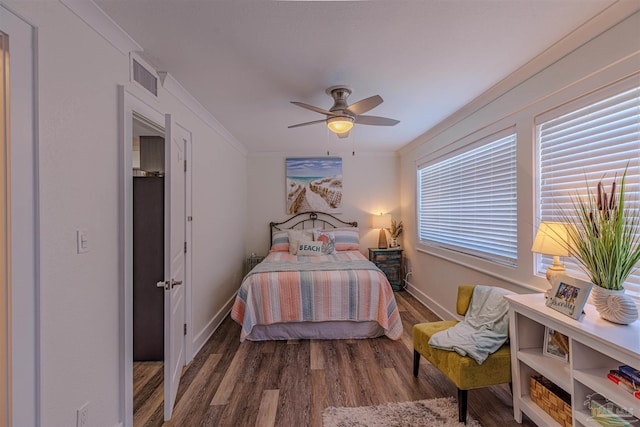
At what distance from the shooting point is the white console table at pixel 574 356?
4.16 ft

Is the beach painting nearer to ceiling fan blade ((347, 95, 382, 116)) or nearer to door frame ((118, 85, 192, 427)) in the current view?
ceiling fan blade ((347, 95, 382, 116))

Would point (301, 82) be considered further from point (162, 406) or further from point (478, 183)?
point (162, 406)

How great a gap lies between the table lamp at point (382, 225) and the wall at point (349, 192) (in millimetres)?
188

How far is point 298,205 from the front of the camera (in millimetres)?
5215

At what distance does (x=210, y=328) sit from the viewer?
3.23 metres

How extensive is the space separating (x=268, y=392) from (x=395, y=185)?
4104 mm

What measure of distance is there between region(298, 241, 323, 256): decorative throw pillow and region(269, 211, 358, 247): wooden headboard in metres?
0.85

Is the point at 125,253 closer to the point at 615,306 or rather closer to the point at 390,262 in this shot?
the point at 615,306

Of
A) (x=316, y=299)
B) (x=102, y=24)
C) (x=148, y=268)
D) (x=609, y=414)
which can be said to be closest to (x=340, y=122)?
(x=102, y=24)

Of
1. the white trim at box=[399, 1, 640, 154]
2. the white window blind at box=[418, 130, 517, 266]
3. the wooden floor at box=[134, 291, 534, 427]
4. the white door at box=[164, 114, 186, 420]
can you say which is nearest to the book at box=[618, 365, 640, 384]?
the wooden floor at box=[134, 291, 534, 427]

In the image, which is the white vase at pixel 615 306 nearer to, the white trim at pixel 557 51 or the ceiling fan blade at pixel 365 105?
the white trim at pixel 557 51

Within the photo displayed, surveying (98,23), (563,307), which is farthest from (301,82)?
(563,307)

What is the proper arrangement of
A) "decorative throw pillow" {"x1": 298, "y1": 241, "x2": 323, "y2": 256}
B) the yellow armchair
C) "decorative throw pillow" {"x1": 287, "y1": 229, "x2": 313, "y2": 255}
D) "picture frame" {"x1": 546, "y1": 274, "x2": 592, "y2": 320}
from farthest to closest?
"decorative throw pillow" {"x1": 287, "y1": 229, "x2": 313, "y2": 255} < "decorative throw pillow" {"x1": 298, "y1": 241, "x2": 323, "y2": 256} < the yellow armchair < "picture frame" {"x1": 546, "y1": 274, "x2": 592, "y2": 320}

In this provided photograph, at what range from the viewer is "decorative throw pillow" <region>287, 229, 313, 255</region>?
177 inches
